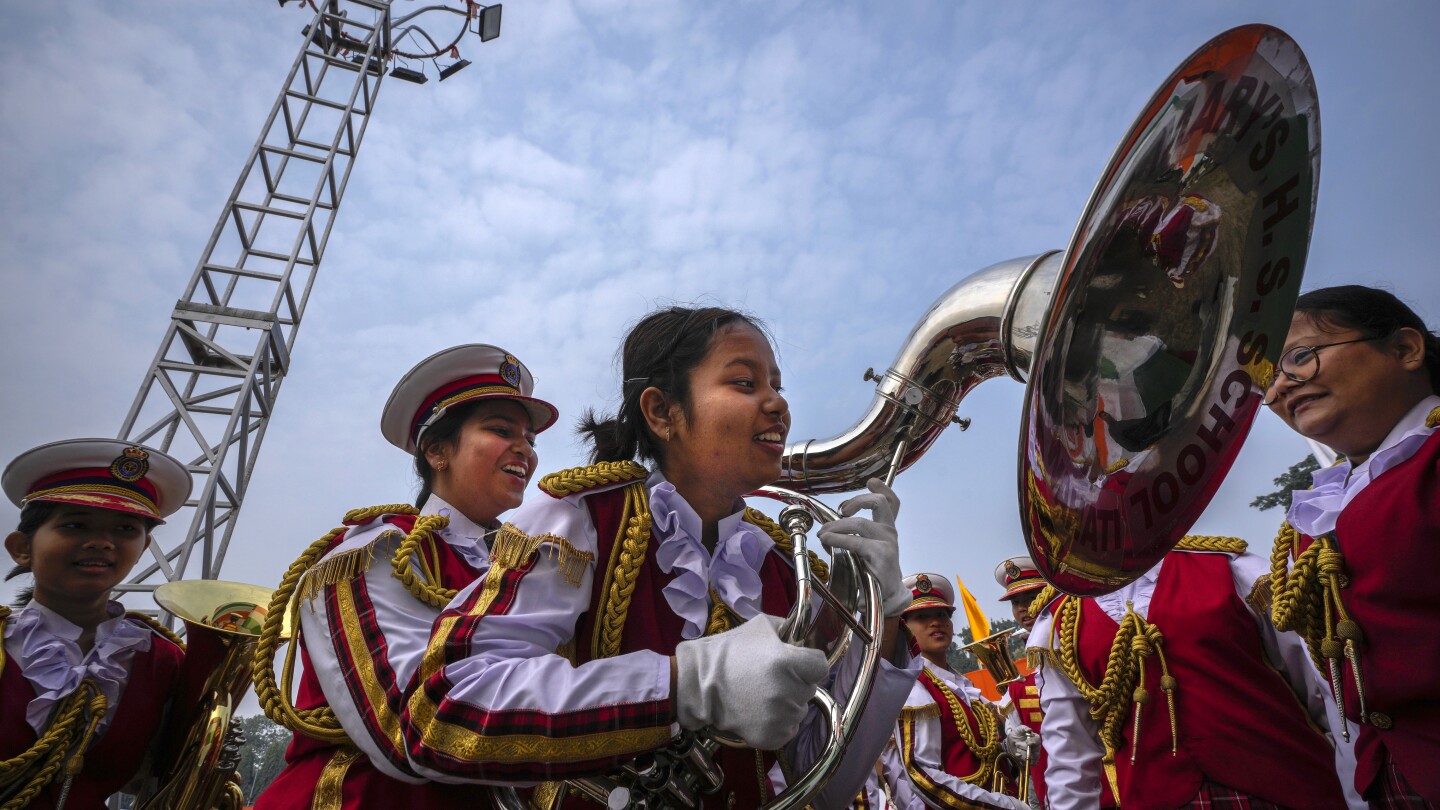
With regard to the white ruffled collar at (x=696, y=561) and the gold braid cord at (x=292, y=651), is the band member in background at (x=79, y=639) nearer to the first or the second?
the gold braid cord at (x=292, y=651)

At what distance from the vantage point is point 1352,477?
7.75 feet

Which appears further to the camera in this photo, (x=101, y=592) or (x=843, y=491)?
(x=101, y=592)

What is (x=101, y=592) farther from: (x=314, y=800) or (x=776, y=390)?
(x=776, y=390)

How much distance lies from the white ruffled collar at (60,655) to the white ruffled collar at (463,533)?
1373mm

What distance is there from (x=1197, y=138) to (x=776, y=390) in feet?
3.63

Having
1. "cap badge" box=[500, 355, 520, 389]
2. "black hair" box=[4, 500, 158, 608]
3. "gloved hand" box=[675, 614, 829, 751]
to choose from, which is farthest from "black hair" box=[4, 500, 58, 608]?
"gloved hand" box=[675, 614, 829, 751]

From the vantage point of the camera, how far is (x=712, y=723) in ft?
4.97

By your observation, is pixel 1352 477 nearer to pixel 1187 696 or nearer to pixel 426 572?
pixel 1187 696

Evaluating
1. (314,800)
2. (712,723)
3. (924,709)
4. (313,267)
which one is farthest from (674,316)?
(313,267)

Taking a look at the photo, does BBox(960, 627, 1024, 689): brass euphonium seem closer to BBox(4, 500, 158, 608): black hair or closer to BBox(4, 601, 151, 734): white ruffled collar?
BBox(4, 601, 151, 734): white ruffled collar

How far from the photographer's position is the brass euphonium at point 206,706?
3250mm

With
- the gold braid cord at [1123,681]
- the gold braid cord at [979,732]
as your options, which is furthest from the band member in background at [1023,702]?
the gold braid cord at [1123,681]

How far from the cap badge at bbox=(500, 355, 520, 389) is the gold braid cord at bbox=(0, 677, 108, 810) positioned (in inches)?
72.8

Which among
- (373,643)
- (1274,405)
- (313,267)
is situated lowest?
(373,643)
